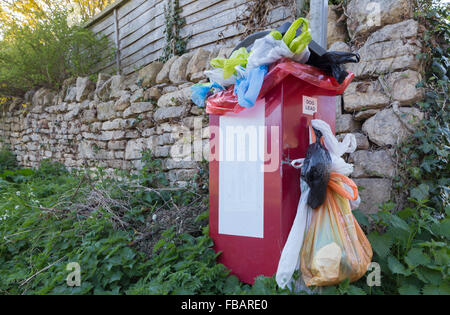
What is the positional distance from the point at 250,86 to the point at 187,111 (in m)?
1.81

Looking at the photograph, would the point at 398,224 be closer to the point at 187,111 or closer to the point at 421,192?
the point at 421,192

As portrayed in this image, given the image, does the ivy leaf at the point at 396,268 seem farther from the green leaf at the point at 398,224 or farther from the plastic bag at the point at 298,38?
the plastic bag at the point at 298,38

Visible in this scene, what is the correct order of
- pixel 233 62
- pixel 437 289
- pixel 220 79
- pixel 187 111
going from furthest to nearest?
pixel 187 111
pixel 220 79
pixel 233 62
pixel 437 289

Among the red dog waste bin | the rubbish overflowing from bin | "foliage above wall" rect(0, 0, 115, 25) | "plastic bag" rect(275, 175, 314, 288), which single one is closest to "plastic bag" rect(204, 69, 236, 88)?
the rubbish overflowing from bin

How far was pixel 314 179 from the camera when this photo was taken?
1.56 m

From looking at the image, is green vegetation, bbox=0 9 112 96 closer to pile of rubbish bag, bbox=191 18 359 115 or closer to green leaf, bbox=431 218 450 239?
pile of rubbish bag, bbox=191 18 359 115

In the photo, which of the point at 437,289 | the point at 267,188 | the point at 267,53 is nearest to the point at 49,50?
the point at 267,53

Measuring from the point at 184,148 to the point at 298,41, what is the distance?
6.62 feet

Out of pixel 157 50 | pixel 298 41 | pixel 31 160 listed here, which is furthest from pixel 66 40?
pixel 298 41

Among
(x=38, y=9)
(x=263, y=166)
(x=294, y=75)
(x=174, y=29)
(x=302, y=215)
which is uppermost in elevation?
(x=38, y=9)

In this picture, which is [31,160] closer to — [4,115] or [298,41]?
[4,115]

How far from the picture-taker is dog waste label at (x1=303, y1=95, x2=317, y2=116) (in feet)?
5.91

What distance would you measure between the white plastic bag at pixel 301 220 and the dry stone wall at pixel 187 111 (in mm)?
651

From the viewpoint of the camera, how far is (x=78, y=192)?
292cm
